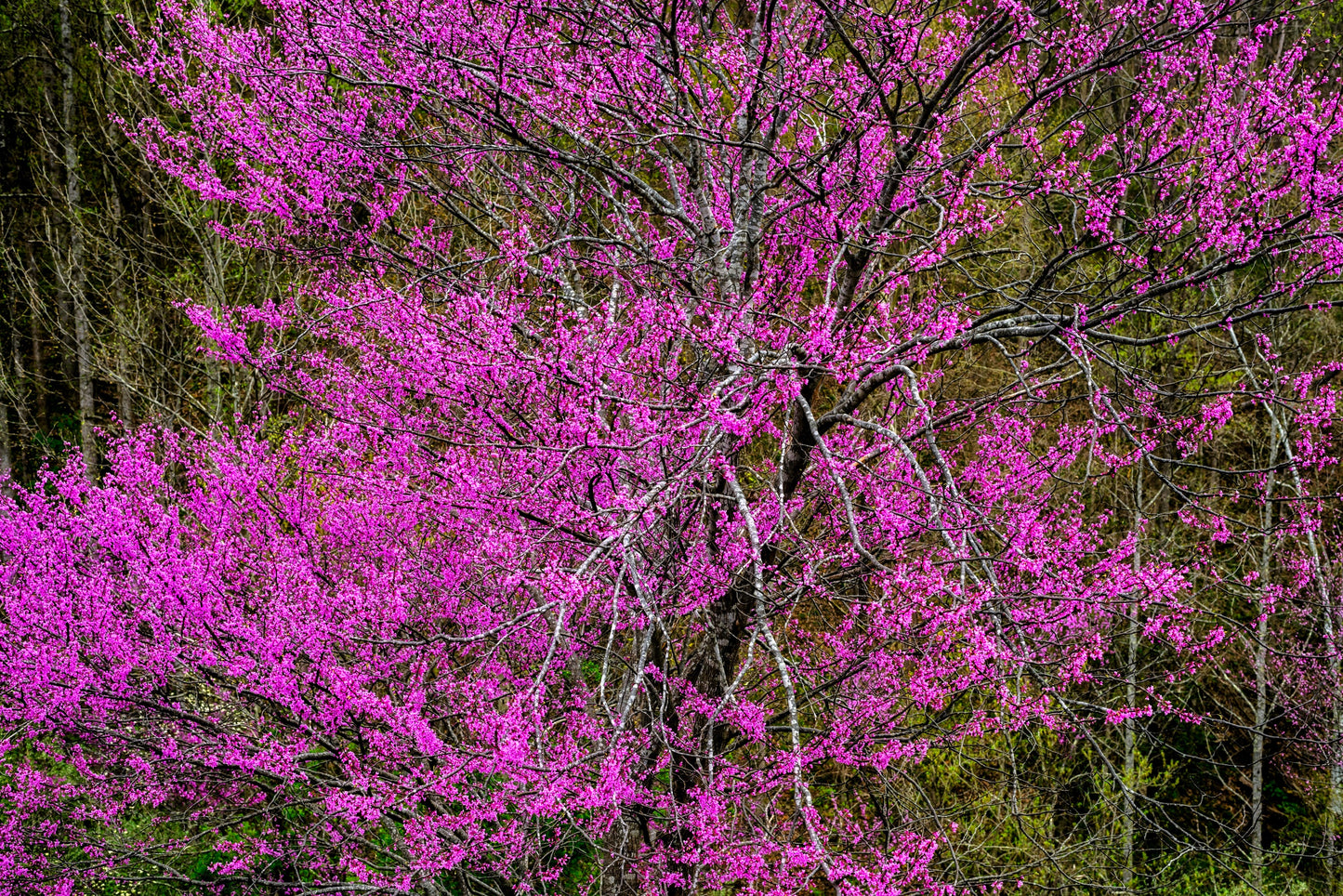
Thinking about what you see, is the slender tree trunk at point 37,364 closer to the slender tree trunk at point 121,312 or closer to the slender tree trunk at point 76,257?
the slender tree trunk at point 76,257

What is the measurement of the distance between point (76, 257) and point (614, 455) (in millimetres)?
11140

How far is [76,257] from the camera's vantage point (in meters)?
11.8

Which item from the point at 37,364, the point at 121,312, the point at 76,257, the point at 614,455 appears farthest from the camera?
the point at 37,364

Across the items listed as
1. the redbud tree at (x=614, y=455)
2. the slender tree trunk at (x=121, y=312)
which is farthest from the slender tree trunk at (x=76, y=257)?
the redbud tree at (x=614, y=455)

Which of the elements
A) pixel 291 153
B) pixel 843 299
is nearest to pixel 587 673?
pixel 843 299

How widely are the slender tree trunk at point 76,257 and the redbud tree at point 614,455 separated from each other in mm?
7181

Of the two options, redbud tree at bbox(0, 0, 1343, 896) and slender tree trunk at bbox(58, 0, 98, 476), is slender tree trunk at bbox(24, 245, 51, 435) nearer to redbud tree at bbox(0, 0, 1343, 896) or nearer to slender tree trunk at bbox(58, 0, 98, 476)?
slender tree trunk at bbox(58, 0, 98, 476)

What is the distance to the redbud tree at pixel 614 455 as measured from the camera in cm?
373

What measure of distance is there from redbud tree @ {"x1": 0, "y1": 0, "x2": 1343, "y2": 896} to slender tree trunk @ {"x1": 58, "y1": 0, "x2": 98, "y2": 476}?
7.18 m

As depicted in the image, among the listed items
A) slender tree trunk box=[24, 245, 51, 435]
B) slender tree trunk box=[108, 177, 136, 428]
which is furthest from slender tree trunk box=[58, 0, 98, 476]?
slender tree trunk box=[24, 245, 51, 435]

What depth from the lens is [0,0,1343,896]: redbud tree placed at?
3.73 metres

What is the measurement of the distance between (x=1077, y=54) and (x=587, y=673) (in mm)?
5145

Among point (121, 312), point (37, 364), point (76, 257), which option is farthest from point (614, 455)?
point (37, 364)

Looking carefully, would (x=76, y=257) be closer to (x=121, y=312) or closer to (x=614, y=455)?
(x=121, y=312)
